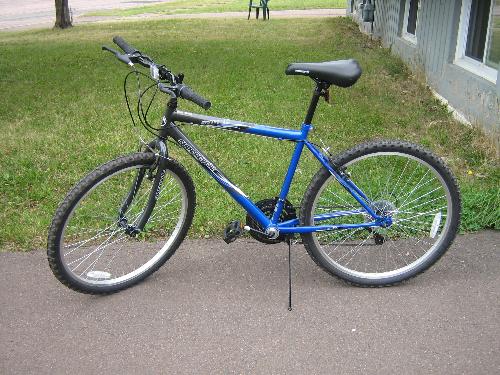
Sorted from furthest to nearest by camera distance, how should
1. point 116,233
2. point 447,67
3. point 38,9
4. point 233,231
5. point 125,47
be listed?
point 38,9 < point 447,67 < point 116,233 < point 233,231 < point 125,47

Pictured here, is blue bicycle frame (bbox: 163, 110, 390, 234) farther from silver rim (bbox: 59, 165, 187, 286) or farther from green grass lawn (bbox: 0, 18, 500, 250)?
green grass lawn (bbox: 0, 18, 500, 250)

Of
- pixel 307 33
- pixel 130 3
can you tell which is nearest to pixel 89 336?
pixel 307 33

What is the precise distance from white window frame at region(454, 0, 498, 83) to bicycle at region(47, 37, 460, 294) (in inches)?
115

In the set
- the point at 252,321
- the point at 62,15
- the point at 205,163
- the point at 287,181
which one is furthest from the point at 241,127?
the point at 62,15

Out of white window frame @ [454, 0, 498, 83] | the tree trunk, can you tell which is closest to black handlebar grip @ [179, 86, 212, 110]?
white window frame @ [454, 0, 498, 83]

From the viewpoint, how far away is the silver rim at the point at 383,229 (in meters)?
3.24

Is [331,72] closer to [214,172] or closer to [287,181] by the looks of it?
[287,181]

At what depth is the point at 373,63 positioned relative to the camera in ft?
33.2

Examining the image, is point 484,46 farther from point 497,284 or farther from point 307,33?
point 307,33

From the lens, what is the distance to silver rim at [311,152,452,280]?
324 cm

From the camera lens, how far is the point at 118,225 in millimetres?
3230

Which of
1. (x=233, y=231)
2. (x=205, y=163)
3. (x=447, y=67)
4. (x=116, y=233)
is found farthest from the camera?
(x=447, y=67)

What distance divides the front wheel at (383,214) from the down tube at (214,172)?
0.25m

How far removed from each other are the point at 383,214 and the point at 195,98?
1.31 m
